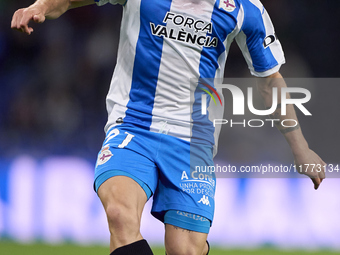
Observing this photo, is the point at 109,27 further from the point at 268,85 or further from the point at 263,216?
the point at 268,85

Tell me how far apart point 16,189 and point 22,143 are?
93 cm

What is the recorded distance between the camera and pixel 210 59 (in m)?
3.29

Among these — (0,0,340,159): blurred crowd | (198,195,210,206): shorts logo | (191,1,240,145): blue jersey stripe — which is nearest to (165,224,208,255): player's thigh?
(198,195,210,206): shorts logo

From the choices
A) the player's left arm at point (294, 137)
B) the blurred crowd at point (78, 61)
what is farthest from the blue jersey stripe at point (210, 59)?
the blurred crowd at point (78, 61)

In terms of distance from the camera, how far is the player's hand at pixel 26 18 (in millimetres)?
2637

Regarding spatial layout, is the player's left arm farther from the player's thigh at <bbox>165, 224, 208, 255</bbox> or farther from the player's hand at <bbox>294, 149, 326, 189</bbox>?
the player's thigh at <bbox>165, 224, 208, 255</bbox>

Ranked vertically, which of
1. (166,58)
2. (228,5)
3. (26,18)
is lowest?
(166,58)

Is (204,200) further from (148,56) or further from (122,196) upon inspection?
(148,56)

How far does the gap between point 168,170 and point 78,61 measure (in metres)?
5.26

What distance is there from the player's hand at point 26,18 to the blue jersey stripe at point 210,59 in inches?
38.7

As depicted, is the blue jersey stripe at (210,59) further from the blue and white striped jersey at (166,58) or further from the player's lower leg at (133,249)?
the player's lower leg at (133,249)

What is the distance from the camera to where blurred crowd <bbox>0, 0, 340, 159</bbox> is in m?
7.41

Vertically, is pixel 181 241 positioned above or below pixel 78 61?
below

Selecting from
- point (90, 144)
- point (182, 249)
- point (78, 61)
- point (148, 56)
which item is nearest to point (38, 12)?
point (148, 56)
